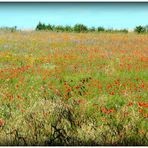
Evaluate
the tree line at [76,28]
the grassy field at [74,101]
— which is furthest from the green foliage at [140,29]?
the grassy field at [74,101]

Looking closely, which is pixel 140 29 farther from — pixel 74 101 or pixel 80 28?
pixel 74 101

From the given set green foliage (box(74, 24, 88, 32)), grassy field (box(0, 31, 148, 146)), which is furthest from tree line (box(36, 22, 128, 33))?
grassy field (box(0, 31, 148, 146))

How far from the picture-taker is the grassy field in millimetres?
5527

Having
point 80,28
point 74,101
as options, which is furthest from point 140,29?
point 74,101

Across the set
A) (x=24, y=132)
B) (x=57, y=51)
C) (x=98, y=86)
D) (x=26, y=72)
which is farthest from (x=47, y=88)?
(x=57, y=51)

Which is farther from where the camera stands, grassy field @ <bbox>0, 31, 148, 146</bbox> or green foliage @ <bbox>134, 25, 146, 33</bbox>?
green foliage @ <bbox>134, 25, 146, 33</bbox>

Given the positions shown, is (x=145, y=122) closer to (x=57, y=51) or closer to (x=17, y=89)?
(x=17, y=89)

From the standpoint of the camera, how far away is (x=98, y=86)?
30.4ft

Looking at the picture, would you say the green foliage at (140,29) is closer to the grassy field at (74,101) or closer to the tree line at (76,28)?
the tree line at (76,28)

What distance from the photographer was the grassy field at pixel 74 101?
5527mm

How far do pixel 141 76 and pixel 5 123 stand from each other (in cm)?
580

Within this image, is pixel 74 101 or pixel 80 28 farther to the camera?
pixel 80 28

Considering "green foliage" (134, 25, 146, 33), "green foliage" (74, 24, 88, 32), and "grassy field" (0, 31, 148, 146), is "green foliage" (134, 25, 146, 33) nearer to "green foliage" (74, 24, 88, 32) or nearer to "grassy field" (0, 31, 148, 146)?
"green foliage" (74, 24, 88, 32)

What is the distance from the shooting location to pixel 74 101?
25.6 feet
